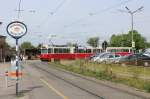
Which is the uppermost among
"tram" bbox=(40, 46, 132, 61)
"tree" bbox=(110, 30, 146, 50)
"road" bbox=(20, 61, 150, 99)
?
"tree" bbox=(110, 30, 146, 50)

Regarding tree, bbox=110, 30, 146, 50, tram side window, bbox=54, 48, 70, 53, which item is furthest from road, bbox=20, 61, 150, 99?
tree, bbox=110, 30, 146, 50

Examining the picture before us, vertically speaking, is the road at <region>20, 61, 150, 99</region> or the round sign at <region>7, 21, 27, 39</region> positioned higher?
the round sign at <region>7, 21, 27, 39</region>

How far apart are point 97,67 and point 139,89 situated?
21662 mm

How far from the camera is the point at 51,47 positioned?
94562 mm

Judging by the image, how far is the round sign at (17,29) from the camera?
67.9 ft

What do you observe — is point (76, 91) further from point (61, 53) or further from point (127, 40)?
point (127, 40)

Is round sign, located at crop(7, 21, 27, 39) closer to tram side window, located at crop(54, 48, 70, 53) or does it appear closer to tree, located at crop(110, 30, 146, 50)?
tram side window, located at crop(54, 48, 70, 53)

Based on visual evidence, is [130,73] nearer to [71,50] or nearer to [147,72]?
[147,72]

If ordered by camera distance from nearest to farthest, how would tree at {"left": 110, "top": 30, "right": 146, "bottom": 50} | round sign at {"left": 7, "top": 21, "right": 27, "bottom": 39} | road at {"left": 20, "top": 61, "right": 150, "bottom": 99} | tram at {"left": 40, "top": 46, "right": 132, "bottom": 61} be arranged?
road at {"left": 20, "top": 61, "right": 150, "bottom": 99}, round sign at {"left": 7, "top": 21, "right": 27, "bottom": 39}, tram at {"left": 40, "top": 46, "right": 132, "bottom": 61}, tree at {"left": 110, "top": 30, "right": 146, "bottom": 50}

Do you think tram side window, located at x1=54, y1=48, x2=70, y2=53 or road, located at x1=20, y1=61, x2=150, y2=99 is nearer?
road, located at x1=20, y1=61, x2=150, y2=99

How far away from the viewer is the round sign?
20.7 m

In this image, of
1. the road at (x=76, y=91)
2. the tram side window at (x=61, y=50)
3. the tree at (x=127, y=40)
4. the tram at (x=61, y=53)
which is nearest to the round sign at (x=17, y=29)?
the road at (x=76, y=91)

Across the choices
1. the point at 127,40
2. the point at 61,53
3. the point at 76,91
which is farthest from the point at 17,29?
the point at 127,40

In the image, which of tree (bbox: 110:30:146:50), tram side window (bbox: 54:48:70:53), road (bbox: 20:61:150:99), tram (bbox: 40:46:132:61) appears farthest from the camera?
tree (bbox: 110:30:146:50)
